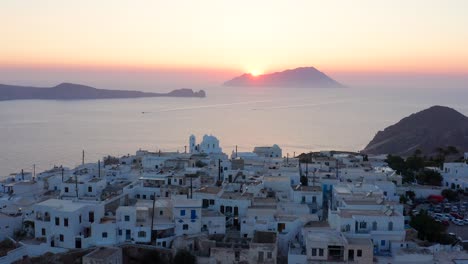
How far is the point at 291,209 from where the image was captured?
2325 centimetres

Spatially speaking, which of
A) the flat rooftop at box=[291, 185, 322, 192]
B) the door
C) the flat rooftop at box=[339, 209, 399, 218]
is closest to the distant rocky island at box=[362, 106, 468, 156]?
the flat rooftop at box=[291, 185, 322, 192]

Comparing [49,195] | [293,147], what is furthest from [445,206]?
[293,147]

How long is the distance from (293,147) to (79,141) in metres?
32.7

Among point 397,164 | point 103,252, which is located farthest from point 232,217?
point 397,164

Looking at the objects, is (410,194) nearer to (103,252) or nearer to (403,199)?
(403,199)

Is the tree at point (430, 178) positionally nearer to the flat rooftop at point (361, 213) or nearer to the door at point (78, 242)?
the flat rooftop at point (361, 213)

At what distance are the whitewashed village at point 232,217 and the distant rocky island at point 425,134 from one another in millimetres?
36590

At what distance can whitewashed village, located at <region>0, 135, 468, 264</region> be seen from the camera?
19.3 m

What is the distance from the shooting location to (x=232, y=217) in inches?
910

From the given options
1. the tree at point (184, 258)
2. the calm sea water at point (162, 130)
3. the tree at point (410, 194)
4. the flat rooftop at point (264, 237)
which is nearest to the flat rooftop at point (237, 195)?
the flat rooftop at point (264, 237)

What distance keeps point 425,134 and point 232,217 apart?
176ft

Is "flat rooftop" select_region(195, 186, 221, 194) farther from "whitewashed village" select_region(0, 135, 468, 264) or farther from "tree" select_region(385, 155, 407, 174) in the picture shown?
"tree" select_region(385, 155, 407, 174)

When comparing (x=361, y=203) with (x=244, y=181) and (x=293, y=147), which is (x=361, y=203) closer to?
(x=244, y=181)

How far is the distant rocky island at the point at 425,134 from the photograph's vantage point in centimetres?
6544
